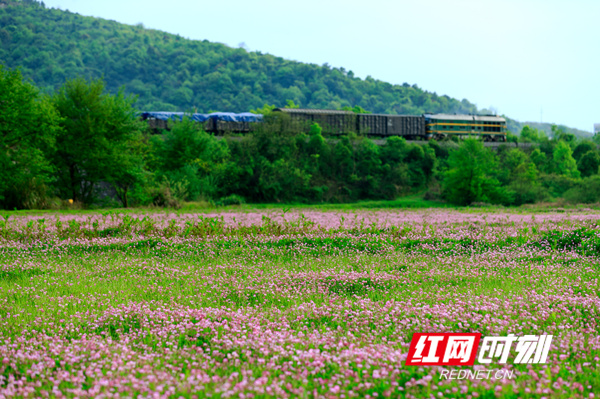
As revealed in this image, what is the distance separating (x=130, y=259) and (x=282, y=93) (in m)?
121

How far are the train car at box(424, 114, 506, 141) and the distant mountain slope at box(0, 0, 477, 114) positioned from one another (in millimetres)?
60591

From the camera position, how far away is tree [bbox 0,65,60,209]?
28281 mm

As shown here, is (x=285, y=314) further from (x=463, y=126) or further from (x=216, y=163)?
(x=463, y=126)

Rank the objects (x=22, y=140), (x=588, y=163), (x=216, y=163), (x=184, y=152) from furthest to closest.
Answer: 1. (x=588, y=163)
2. (x=216, y=163)
3. (x=184, y=152)
4. (x=22, y=140)

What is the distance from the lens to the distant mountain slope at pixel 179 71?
121 metres

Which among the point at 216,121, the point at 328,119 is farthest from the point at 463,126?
the point at 216,121

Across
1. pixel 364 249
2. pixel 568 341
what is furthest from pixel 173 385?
pixel 364 249

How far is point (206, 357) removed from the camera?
194 inches

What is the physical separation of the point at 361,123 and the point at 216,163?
2465cm

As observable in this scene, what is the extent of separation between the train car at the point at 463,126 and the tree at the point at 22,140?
51.2m

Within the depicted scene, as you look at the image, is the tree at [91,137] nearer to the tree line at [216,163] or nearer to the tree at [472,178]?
the tree line at [216,163]

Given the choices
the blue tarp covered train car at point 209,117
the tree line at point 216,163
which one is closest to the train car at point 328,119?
the blue tarp covered train car at point 209,117

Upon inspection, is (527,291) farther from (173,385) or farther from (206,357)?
(173,385)

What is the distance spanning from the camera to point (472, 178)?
1661 inches
